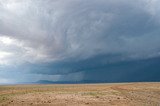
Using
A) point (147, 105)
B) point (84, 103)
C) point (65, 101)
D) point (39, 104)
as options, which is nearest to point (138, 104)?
point (147, 105)

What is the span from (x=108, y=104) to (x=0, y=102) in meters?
22.5

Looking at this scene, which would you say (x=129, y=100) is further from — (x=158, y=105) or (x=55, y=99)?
(x=55, y=99)

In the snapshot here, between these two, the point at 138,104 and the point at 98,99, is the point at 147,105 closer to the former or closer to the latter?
the point at 138,104

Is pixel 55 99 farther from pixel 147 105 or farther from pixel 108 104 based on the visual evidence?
pixel 147 105

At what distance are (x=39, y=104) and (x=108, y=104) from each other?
44.7 ft

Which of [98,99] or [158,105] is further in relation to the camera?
[98,99]

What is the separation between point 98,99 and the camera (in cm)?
6362

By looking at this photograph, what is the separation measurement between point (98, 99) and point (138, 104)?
8788 mm

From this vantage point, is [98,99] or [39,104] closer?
[39,104]

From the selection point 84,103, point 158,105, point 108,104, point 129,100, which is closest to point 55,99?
point 84,103

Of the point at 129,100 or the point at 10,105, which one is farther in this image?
the point at 129,100

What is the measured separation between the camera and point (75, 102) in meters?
59.2

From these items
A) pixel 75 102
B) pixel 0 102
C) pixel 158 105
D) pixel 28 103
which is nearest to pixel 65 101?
pixel 75 102

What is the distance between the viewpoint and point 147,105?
2314 inches
